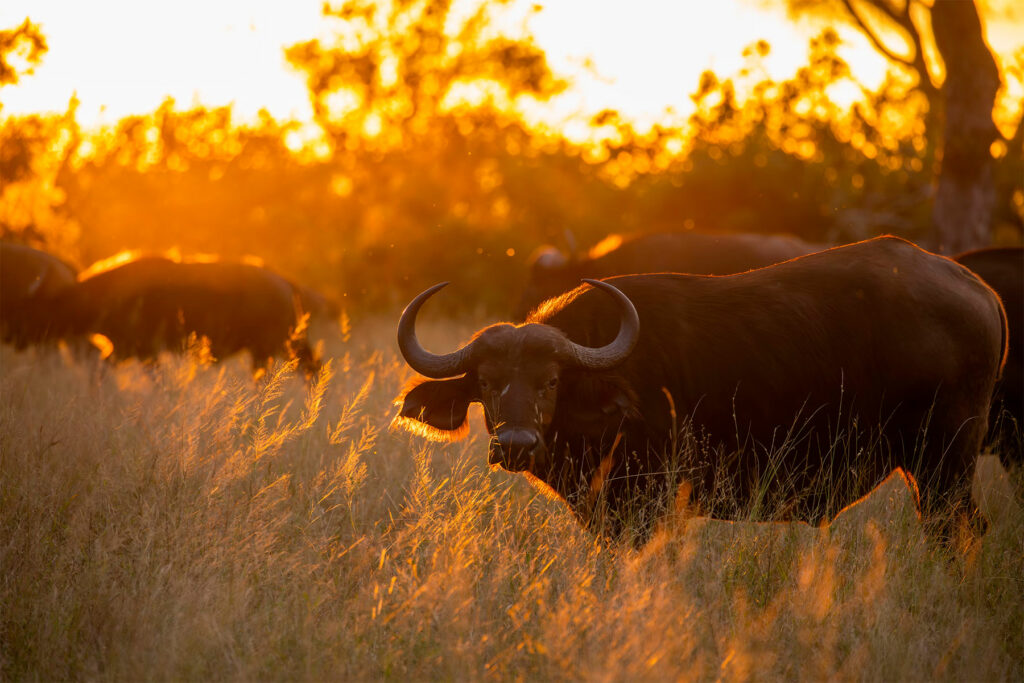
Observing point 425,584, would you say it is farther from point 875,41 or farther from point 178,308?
point 875,41

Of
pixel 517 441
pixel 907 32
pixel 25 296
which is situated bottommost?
pixel 517 441

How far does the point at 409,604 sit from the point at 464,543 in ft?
1.75

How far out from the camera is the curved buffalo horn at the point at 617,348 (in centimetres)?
457

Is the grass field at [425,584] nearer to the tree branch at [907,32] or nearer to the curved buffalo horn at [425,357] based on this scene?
the curved buffalo horn at [425,357]

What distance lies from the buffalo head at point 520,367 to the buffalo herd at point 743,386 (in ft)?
0.03

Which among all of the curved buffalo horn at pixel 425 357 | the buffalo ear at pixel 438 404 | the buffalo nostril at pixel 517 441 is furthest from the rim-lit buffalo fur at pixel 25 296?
the buffalo nostril at pixel 517 441

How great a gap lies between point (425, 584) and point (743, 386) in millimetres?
1981

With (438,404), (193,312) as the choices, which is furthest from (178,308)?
(438,404)

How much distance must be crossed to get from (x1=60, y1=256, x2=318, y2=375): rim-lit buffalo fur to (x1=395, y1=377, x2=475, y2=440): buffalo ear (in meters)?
5.23

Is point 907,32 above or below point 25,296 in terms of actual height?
above

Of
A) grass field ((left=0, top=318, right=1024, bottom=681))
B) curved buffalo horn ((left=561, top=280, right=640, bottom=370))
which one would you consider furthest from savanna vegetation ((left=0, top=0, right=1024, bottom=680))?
curved buffalo horn ((left=561, top=280, right=640, bottom=370))

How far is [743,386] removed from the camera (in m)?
4.80

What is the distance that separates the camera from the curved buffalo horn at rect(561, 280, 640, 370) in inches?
180

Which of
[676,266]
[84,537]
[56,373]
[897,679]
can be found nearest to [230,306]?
[56,373]
